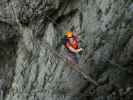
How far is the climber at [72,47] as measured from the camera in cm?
938

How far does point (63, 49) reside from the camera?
11.0 metres

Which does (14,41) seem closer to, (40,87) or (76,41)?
(40,87)

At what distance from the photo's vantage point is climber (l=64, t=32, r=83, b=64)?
30.8 ft

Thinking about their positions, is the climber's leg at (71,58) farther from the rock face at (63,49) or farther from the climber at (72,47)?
the rock face at (63,49)

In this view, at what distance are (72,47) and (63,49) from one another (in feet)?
5.17

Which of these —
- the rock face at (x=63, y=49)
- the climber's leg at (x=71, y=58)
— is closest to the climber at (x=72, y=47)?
the climber's leg at (x=71, y=58)

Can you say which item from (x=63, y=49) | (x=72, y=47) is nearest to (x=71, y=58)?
(x=72, y=47)

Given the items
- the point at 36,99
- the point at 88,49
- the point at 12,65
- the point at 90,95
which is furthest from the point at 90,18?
the point at 12,65

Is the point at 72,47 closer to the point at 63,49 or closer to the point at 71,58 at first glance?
the point at 71,58

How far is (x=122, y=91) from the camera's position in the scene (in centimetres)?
841

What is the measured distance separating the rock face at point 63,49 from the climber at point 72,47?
1.00 ft

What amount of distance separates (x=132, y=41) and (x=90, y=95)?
1.93m

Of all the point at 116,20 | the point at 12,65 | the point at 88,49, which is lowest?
the point at 12,65

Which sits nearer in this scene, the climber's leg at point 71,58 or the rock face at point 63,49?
the rock face at point 63,49
